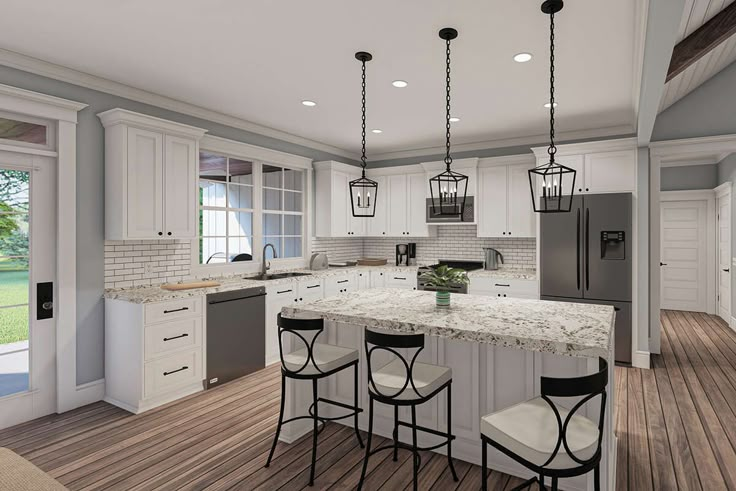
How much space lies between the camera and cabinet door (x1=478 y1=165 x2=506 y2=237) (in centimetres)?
566

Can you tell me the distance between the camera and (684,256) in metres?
7.64

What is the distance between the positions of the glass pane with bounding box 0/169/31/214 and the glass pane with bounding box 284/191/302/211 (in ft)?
9.63

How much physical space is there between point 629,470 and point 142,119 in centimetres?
440

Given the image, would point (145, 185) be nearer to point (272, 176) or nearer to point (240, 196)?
point (240, 196)

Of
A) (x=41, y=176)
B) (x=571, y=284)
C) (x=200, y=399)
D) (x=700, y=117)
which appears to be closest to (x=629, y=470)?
(x=571, y=284)

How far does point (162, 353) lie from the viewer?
3.57m

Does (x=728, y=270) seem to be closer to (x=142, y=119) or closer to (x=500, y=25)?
(x=500, y=25)

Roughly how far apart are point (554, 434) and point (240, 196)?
4284 mm

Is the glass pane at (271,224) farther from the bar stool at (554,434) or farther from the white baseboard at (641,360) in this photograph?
the white baseboard at (641,360)

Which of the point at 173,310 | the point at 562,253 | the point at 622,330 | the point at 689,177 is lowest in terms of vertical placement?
the point at 622,330

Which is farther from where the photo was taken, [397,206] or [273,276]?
[397,206]

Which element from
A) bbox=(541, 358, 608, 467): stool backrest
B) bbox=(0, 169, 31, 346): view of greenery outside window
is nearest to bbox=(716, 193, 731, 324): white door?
bbox=(541, 358, 608, 467): stool backrest

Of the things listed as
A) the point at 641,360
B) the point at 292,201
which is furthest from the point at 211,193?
the point at 641,360

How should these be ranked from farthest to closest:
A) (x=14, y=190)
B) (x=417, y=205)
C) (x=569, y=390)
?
(x=417, y=205) → (x=14, y=190) → (x=569, y=390)
